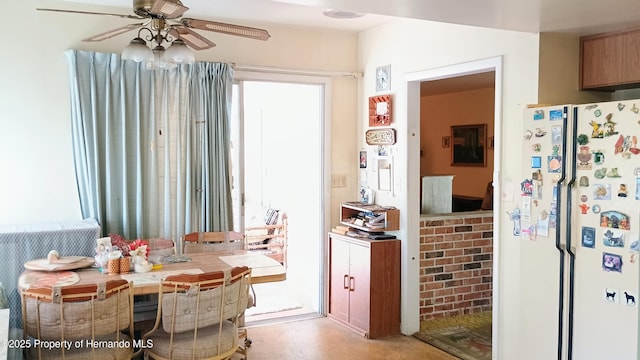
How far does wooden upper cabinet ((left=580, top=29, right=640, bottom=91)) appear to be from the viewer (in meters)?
3.14

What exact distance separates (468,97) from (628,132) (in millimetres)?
4792

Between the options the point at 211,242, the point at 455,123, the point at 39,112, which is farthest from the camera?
the point at 455,123

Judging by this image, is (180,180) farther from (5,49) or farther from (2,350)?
(2,350)

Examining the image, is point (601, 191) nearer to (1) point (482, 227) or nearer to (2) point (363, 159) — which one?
(1) point (482, 227)

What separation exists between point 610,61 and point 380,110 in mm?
1942

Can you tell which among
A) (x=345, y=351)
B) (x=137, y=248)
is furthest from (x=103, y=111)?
(x=345, y=351)

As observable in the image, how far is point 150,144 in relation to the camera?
429 cm

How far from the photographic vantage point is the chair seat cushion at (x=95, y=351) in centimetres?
265

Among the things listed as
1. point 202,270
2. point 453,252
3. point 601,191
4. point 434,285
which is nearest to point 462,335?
point 434,285

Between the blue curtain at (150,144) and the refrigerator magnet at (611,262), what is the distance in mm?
2814

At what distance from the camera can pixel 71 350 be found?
8.92ft

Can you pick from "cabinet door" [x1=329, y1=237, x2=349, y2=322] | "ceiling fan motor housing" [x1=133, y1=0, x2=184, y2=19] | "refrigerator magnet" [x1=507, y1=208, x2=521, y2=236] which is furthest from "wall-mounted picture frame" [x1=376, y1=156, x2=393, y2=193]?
"ceiling fan motor housing" [x1=133, y1=0, x2=184, y2=19]

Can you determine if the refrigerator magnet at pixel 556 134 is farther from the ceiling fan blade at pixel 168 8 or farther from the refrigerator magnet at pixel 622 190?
the ceiling fan blade at pixel 168 8

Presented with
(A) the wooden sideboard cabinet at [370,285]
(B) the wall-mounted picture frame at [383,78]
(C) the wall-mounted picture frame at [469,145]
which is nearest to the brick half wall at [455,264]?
(A) the wooden sideboard cabinet at [370,285]
